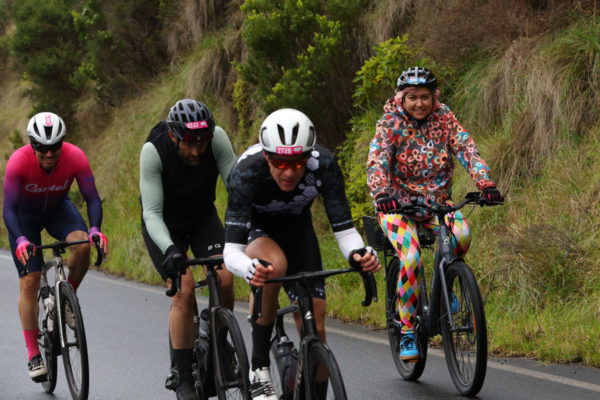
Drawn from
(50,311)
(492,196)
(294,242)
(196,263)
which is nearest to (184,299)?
(196,263)

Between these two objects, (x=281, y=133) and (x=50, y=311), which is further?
(x=50, y=311)

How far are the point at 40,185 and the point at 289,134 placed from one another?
11.0 ft

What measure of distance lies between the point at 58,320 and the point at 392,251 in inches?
103

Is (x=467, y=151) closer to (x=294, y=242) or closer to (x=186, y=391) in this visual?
(x=294, y=242)

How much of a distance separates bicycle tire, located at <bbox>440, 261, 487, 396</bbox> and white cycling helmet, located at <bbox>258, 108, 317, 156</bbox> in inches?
62.8

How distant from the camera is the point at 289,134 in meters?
4.27

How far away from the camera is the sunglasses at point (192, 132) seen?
5102 mm

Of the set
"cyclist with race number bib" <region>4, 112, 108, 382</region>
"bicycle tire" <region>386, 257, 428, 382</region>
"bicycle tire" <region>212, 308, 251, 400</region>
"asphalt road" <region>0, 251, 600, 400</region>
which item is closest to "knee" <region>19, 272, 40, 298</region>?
"cyclist with race number bib" <region>4, 112, 108, 382</region>

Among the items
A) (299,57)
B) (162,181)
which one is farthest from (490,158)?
(162,181)

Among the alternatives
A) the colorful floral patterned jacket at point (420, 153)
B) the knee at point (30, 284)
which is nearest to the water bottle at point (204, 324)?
the colorful floral patterned jacket at point (420, 153)

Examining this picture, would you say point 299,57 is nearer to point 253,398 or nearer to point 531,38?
point 531,38

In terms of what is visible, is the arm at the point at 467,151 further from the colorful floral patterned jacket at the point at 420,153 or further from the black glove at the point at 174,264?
the black glove at the point at 174,264

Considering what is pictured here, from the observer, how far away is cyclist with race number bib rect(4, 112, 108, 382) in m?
6.55

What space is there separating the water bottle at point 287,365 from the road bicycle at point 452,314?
1.25 metres
